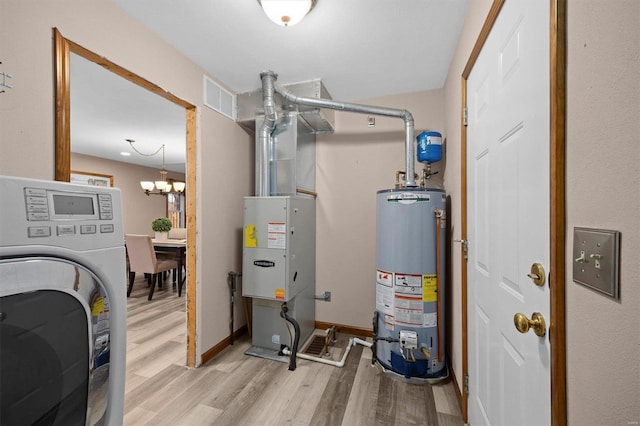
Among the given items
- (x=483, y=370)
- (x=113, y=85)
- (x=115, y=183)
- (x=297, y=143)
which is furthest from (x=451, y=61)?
(x=115, y=183)

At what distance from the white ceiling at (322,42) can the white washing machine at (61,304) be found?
4.70ft

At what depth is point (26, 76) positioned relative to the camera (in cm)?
110

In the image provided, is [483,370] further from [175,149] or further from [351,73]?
[175,149]

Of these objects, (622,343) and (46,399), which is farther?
(46,399)

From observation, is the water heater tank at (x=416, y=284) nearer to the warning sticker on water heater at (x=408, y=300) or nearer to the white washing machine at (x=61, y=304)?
the warning sticker on water heater at (x=408, y=300)

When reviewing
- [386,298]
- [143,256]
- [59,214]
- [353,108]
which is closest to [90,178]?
[143,256]

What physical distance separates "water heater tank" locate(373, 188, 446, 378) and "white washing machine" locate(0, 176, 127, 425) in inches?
66.2

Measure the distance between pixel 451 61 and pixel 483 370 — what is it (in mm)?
2095

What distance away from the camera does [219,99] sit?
7.75 feet

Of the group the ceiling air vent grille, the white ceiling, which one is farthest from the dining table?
the ceiling air vent grille

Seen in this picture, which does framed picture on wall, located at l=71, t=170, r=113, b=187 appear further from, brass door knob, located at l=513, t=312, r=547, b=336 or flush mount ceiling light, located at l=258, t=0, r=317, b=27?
brass door knob, located at l=513, t=312, r=547, b=336

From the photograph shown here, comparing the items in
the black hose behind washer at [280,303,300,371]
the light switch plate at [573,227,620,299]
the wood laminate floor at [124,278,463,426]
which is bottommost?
the wood laminate floor at [124,278,463,426]

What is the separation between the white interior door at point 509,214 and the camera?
2.52 feet

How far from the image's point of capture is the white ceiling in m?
1.54
